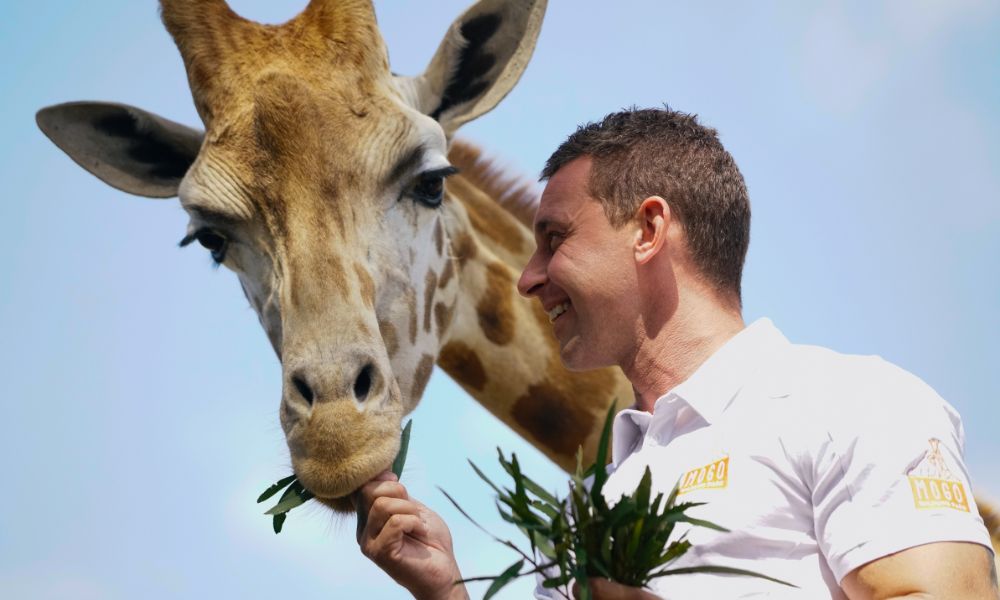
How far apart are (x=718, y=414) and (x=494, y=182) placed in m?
4.43

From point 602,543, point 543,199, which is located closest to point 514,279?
point 543,199

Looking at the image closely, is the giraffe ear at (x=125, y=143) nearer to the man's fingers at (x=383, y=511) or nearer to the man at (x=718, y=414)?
the man at (x=718, y=414)

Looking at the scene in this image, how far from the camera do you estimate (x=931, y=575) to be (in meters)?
2.27

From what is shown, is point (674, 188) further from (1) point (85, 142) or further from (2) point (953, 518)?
(1) point (85, 142)

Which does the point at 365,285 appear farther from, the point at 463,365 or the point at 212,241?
the point at 463,365

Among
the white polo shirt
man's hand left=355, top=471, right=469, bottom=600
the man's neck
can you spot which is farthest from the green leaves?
the white polo shirt

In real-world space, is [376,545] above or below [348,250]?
below

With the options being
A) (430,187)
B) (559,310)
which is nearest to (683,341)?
(559,310)

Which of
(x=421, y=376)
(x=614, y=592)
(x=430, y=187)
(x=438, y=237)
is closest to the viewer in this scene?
(x=614, y=592)

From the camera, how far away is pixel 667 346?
3.06 meters

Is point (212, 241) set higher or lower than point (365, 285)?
higher

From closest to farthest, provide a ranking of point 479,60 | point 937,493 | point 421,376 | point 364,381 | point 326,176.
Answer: point 937,493 < point 364,381 < point 326,176 < point 421,376 < point 479,60

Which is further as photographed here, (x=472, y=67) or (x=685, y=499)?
(x=472, y=67)

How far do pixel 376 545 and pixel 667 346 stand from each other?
89cm
